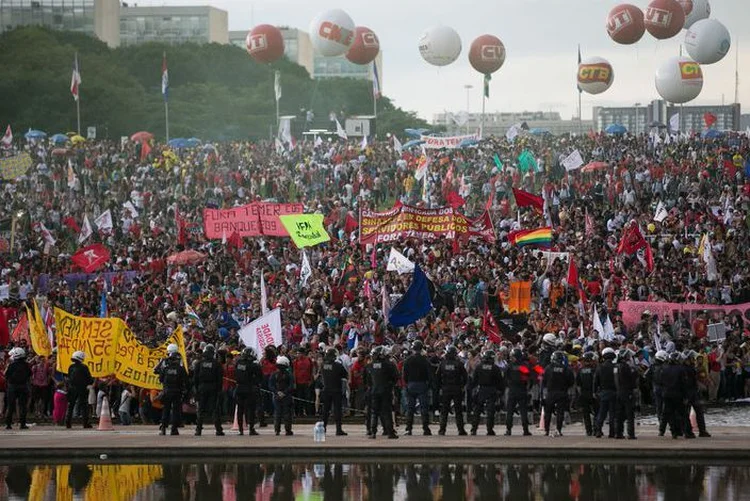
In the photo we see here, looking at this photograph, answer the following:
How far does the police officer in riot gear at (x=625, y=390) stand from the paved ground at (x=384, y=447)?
13.7 inches

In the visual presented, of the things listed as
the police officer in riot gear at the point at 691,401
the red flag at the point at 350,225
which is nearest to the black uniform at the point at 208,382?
the police officer in riot gear at the point at 691,401

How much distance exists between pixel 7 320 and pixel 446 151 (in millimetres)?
27455

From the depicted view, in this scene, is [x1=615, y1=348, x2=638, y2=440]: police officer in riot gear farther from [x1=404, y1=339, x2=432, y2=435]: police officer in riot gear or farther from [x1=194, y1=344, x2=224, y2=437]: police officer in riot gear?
[x1=194, y1=344, x2=224, y2=437]: police officer in riot gear

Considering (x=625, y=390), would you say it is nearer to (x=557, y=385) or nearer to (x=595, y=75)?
(x=557, y=385)

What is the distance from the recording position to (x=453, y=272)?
3566cm

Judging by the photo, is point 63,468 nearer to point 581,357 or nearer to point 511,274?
point 581,357

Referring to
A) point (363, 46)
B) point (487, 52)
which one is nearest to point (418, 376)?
point (487, 52)

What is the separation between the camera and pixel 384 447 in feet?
74.5

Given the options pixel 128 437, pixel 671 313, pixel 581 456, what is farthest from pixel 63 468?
pixel 671 313

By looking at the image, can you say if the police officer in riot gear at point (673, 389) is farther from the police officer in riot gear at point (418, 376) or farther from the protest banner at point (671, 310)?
the protest banner at point (671, 310)

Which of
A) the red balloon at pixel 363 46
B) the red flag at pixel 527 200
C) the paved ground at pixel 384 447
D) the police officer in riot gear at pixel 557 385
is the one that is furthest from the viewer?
the red balloon at pixel 363 46

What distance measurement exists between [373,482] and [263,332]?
805 centimetres

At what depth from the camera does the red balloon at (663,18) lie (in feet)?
183

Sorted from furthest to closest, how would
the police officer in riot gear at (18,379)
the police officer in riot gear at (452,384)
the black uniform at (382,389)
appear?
the police officer in riot gear at (18,379) < the police officer in riot gear at (452,384) < the black uniform at (382,389)
